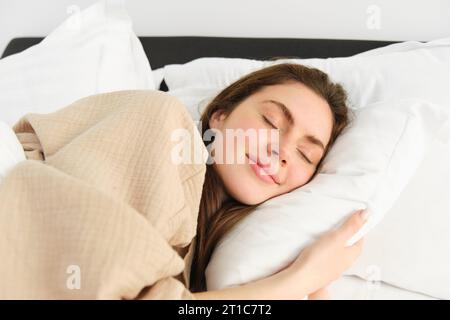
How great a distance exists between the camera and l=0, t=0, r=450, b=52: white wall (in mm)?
1420

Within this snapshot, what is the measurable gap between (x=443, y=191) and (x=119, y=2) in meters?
1.14

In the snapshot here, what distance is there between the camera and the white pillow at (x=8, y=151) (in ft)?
2.49

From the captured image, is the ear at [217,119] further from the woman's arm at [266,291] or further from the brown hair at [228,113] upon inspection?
the woman's arm at [266,291]

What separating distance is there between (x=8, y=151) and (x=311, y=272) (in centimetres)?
53

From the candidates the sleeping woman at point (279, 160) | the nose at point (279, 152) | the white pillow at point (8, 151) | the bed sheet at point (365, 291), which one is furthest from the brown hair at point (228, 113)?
the white pillow at point (8, 151)

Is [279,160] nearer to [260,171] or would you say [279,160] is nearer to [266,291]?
[260,171]

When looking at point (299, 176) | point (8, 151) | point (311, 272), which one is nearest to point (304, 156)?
point (299, 176)

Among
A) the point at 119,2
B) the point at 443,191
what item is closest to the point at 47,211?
the point at 443,191

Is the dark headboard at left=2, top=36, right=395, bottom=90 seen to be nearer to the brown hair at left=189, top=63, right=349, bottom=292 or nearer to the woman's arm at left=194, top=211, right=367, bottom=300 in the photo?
the brown hair at left=189, top=63, right=349, bottom=292

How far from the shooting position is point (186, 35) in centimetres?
154

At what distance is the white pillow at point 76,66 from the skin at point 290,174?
35 centimetres

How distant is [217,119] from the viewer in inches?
41.2

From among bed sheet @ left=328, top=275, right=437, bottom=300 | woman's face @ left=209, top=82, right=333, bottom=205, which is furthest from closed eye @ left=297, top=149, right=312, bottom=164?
bed sheet @ left=328, top=275, right=437, bottom=300
